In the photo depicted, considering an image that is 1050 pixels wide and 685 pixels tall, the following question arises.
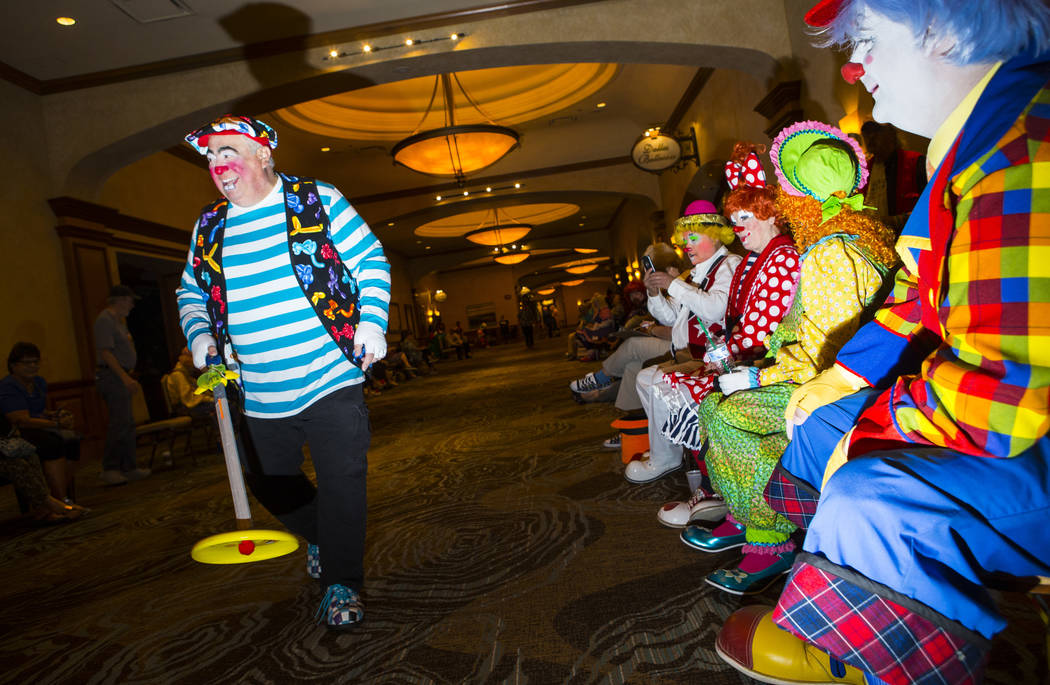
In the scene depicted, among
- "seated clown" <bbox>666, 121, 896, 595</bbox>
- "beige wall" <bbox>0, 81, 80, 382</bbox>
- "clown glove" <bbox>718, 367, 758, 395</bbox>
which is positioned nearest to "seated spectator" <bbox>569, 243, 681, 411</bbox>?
"seated clown" <bbox>666, 121, 896, 595</bbox>

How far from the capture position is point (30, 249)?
20.7 ft

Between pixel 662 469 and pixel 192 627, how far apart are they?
6.56ft

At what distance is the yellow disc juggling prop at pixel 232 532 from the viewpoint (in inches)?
71.2

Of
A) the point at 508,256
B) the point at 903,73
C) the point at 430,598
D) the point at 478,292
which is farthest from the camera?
the point at 478,292

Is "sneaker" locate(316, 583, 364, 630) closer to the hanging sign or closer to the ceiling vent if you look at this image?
the ceiling vent

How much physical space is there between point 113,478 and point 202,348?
13.3 feet

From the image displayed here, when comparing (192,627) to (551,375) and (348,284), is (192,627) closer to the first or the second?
(348,284)

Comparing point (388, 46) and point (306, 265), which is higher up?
point (388, 46)

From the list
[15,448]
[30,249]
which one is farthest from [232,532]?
[30,249]

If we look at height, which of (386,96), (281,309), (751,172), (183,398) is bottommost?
(183,398)

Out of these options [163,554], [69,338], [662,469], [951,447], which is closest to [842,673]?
[951,447]

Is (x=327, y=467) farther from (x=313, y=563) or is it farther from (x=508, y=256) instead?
(x=508, y=256)

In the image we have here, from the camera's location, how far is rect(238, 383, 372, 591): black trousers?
1.81 meters

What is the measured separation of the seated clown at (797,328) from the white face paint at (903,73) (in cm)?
61
